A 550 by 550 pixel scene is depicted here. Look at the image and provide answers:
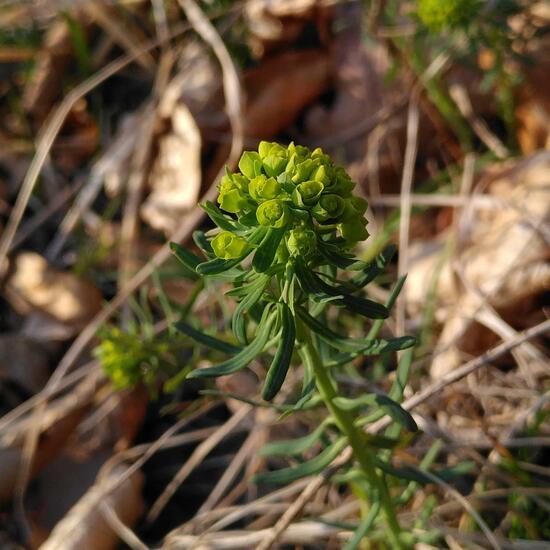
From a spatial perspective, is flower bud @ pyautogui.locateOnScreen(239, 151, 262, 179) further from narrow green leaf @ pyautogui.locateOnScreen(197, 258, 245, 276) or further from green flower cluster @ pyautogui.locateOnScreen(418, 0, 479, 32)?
green flower cluster @ pyautogui.locateOnScreen(418, 0, 479, 32)

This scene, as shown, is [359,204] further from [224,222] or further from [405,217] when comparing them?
[405,217]

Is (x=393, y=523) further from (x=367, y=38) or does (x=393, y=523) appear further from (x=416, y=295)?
(x=367, y=38)

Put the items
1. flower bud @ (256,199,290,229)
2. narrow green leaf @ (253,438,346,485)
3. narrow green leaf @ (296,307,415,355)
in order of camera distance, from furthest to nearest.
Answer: narrow green leaf @ (253,438,346,485), narrow green leaf @ (296,307,415,355), flower bud @ (256,199,290,229)

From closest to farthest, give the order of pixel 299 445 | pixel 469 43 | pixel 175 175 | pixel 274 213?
pixel 274 213
pixel 299 445
pixel 469 43
pixel 175 175

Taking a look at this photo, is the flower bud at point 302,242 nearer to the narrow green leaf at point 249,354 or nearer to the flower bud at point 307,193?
the flower bud at point 307,193

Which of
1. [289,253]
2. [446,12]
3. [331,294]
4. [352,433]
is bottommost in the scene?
[352,433]

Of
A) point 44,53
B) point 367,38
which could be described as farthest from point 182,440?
point 44,53

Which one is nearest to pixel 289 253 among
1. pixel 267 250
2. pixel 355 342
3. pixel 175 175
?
pixel 267 250

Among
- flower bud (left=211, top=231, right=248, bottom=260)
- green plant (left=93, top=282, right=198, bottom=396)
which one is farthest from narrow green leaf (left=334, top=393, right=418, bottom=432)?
green plant (left=93, top=282, right=198, bottom=396)
